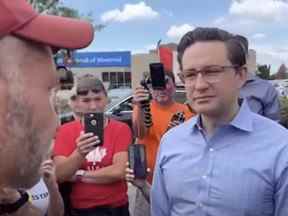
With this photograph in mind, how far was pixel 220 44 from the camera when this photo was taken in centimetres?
233

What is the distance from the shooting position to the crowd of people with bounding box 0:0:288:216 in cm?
120

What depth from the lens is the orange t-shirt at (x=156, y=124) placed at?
13.1 feet

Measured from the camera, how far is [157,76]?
378cm

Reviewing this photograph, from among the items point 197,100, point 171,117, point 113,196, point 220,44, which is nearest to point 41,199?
point 113,196

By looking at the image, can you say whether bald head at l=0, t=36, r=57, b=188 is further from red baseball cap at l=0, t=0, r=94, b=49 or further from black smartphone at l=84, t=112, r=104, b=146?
black smartphone at l=84, t=112, r=104, b=146

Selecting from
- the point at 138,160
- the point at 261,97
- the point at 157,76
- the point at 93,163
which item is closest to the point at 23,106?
the point at 138,160

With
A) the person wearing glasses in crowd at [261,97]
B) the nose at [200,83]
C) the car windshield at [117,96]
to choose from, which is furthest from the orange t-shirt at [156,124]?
the car windshield at [117,96]

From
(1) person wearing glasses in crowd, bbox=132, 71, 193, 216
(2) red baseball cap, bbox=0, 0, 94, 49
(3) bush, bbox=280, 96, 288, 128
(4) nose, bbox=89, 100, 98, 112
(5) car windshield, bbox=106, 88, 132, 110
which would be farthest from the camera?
(5) car windshield, bbox=106, 88, 132, 110

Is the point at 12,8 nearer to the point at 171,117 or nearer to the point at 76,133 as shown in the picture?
the point at 76,133

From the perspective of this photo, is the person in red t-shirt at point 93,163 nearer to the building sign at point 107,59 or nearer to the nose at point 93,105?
the nose at point 93,105

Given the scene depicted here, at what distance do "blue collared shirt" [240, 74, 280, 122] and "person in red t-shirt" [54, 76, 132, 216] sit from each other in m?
0.96

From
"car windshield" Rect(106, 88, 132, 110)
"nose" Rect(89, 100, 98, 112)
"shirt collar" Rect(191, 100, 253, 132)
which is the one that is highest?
"shirt collar" Rect(191, 100, 253, 132)

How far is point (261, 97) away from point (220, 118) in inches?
61.5

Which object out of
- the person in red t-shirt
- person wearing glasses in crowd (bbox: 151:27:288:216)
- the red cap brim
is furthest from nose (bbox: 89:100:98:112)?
the red cap brim
